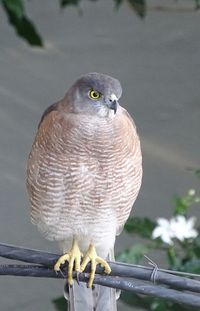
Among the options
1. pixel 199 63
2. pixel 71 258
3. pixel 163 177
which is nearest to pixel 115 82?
pixel 71 258

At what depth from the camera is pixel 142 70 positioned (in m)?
6.52

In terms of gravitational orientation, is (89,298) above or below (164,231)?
below

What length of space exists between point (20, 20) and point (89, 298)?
48.4 inches

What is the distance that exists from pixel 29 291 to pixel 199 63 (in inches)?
83.7

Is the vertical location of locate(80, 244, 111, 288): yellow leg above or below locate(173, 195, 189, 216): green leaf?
below

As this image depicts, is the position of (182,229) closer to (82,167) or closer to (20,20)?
(82,167)

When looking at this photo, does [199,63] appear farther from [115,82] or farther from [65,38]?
[115,82]

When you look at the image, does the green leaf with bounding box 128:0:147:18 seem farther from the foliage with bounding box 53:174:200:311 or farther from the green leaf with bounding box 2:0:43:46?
the foliage with bounding box 53:174:200:311

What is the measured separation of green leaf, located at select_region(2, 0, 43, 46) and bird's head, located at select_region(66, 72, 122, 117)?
0.77 metres

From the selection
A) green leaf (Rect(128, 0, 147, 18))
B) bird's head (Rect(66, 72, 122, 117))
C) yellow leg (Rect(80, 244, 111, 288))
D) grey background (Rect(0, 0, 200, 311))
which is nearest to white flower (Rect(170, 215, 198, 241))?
yellow leg (Rect(80, 244, 111, 288))

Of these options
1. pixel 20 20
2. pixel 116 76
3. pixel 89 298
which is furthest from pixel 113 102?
pixel 116 76

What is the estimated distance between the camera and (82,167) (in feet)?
9.67

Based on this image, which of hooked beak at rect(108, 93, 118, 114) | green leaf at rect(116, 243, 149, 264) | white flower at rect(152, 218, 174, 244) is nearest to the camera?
hooked beak at rect(108, 93, 118, 114)

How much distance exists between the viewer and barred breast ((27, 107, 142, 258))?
2949mm
